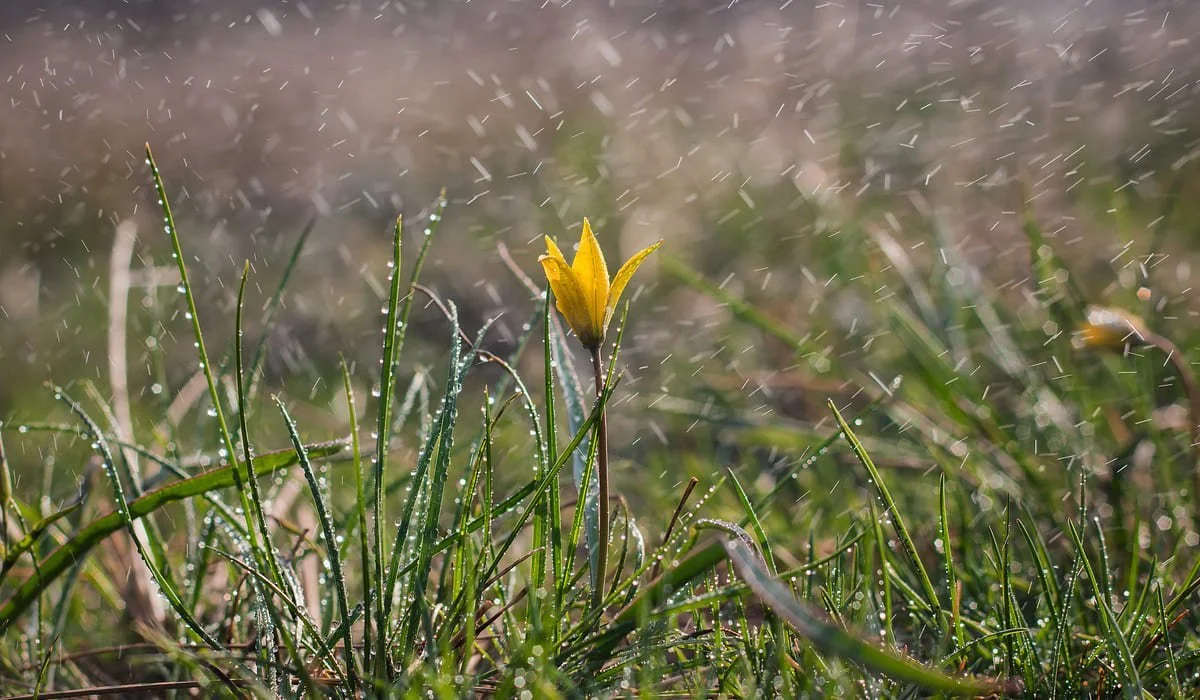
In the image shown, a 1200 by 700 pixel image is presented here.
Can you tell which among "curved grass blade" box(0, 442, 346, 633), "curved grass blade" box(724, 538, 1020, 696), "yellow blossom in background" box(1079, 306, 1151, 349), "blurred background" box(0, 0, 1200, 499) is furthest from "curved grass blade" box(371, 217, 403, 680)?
"yellow blossom in background" box(1079, 306, 1151, 349)

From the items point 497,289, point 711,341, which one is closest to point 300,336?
point 497,289

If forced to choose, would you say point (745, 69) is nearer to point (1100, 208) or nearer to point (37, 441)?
point (1100, 208)

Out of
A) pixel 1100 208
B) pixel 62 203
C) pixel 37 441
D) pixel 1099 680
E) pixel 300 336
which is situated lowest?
pixel 1100 208

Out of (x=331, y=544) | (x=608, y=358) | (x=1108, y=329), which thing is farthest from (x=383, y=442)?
(x=608, y=358)

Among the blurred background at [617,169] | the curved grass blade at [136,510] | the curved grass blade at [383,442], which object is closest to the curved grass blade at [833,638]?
the curved grass blade at [383,442]

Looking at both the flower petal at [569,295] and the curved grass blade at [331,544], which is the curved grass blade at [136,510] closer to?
the curved grass blade at [331,544]

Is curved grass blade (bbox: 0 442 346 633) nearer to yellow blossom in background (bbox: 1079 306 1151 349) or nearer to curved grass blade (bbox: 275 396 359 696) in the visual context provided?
curved grass blade (bbox: 275 396 359 696)

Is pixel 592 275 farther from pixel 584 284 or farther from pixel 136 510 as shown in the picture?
pixel 136 510
